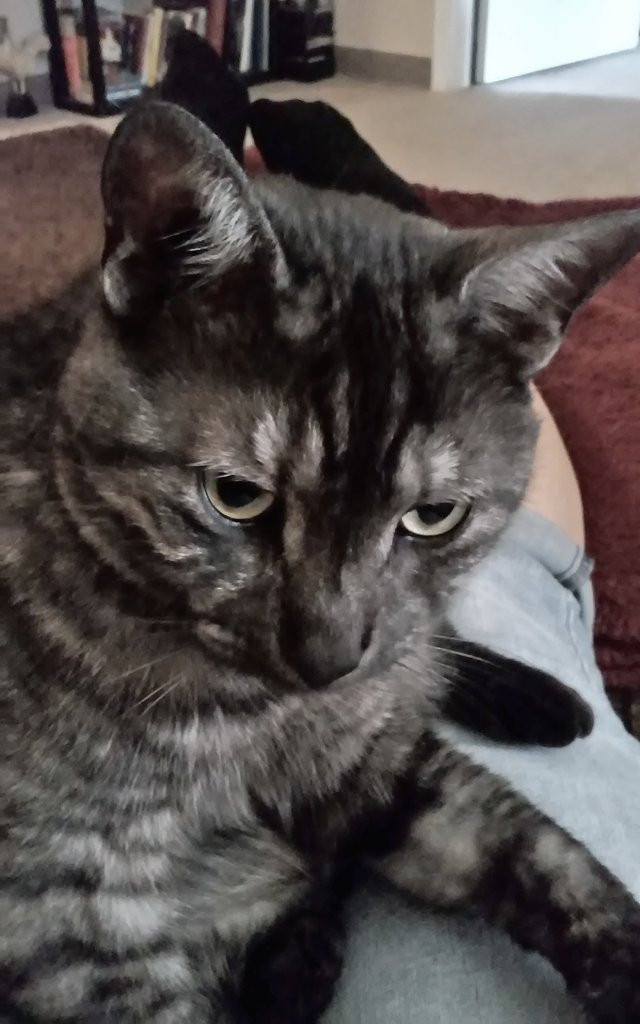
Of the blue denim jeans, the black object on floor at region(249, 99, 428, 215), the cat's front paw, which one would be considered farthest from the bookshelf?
the cat's front paw

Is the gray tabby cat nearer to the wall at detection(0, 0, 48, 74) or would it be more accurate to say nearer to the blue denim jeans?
A: the blue denim jeans

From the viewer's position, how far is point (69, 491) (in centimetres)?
72

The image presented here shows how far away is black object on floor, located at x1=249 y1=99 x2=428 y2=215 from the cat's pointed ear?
99 cm

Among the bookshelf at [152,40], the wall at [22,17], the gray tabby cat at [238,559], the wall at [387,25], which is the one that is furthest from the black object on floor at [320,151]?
the wall at [387,25]

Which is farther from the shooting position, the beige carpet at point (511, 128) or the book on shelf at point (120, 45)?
the book on shelf at point (120, 45)

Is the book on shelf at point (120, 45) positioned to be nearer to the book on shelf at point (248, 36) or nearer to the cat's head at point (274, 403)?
the book on shelf at point (248, 36)

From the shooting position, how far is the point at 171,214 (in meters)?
0.65

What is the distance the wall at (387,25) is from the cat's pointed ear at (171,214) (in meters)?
3.23

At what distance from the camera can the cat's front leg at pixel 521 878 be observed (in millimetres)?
751

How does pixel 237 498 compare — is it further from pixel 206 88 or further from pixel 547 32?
pixel 547 32

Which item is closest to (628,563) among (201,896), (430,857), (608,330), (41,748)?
(608,330)

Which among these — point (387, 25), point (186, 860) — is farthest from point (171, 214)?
point (387, 25)

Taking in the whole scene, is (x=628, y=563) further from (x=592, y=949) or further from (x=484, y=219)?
(x=484, y=219)

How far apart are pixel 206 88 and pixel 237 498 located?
1.15 metres
